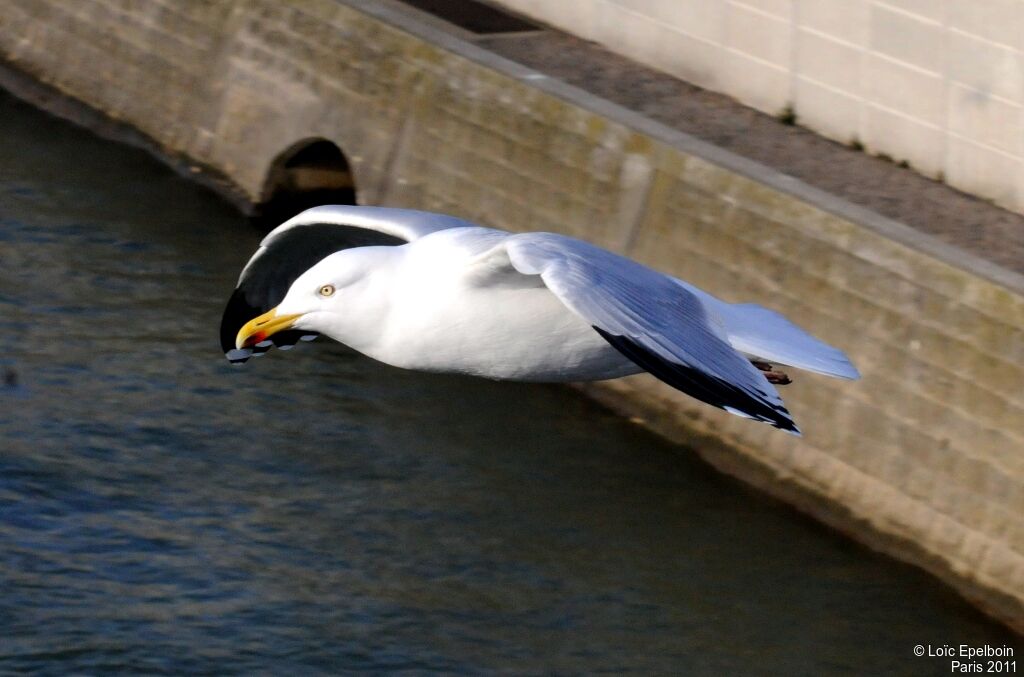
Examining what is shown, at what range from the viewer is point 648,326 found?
6352 millimetres

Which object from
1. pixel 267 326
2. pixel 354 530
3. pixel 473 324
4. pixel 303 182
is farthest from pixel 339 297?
pixel 303 182

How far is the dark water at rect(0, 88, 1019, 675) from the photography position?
10.4 meters

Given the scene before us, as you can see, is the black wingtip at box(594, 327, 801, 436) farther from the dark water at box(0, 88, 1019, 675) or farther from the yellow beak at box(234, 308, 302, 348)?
the dark water at box(0, 88, 1019, 675)

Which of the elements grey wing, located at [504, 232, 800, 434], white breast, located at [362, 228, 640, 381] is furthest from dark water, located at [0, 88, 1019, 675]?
grey wing, located at [504, 232, 800, 434]

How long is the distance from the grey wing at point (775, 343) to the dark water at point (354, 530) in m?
3.53

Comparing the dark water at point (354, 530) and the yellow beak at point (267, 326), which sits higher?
the yellow beak at point (267, 326)

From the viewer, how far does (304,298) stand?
7.13 meters

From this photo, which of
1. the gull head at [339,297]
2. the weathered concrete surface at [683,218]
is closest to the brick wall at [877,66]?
the weathered concrete surface at [683,218]

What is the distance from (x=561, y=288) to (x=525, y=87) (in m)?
7.08

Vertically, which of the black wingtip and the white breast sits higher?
the black wingtip

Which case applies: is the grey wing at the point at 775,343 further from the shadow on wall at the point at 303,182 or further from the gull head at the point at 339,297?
the shadow on wall at the point at 303,182

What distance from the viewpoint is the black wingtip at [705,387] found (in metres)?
5.91

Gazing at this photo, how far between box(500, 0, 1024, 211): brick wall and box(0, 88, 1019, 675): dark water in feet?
8.72

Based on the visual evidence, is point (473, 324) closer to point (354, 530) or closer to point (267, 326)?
point (267, 326)
